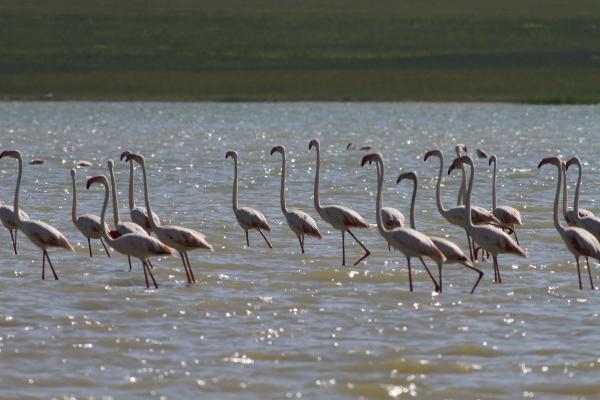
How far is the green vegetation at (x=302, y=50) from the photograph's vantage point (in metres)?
64.1

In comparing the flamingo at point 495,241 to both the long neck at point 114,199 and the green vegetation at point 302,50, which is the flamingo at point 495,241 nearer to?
the long neck at point 114,199

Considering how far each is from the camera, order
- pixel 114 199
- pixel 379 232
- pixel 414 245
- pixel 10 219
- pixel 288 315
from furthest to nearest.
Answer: pixel 10 219
pixel 114 199
pixel 379 232
pixel 414 245
pixel 288 315

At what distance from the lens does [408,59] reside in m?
74.2

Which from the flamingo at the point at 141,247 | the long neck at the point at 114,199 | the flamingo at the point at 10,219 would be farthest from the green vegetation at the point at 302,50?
the flamingo at the point at 141,247

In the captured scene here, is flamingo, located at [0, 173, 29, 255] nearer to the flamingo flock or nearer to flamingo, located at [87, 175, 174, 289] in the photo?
the flamingo flock

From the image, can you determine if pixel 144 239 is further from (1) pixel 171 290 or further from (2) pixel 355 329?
(2) pixel 355 329

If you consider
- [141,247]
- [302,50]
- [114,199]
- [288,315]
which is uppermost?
[302,50]

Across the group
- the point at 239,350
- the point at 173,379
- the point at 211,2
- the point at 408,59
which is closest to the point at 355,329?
the point at 239,350

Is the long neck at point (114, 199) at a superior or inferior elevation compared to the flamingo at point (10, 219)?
superior

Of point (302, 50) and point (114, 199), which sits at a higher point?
point (302, 50)

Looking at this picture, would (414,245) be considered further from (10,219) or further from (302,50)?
(302,50)

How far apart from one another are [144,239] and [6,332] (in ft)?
6.59

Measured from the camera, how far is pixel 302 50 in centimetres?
7806

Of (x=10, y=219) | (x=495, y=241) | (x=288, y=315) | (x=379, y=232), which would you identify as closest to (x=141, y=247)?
(x=288, y=315)
